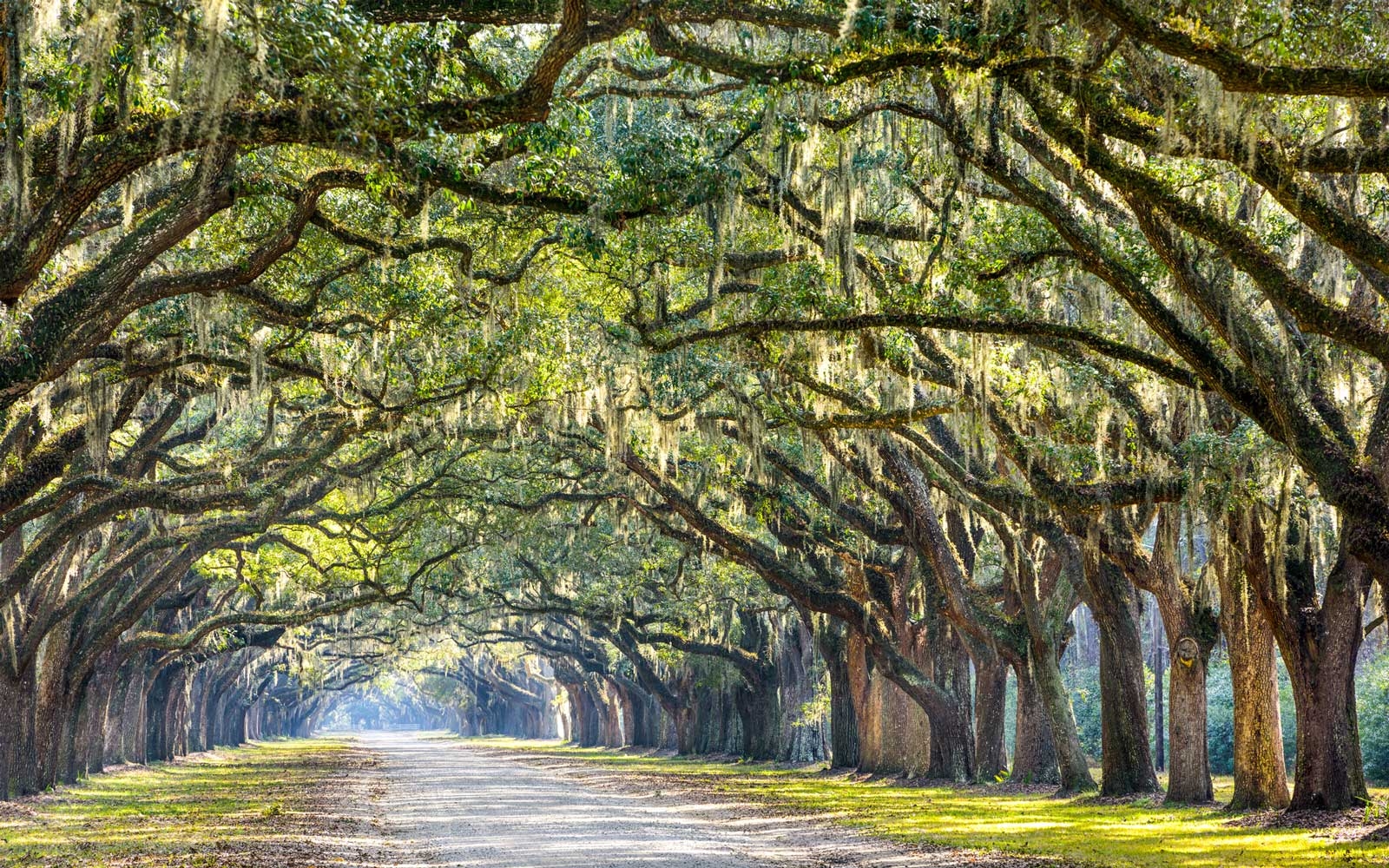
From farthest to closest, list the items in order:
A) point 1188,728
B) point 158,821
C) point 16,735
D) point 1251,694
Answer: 1. point 16,735
2. point 1188,728
3. point 158,821
4. point 1251,694

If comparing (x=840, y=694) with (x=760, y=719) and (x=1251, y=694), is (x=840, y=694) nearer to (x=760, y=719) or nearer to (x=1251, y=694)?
(x=760, y=719)

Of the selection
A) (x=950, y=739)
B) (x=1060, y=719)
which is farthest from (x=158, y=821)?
(x=950, y=739)

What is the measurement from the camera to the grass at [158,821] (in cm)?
1230

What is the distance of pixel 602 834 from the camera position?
13.7 metres

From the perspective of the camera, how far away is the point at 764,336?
13992 millimetres

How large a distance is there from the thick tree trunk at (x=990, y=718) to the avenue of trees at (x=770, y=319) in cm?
12

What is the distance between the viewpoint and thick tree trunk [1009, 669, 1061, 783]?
22828 millimetres

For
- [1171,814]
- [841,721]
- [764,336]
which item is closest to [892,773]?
[841,721]

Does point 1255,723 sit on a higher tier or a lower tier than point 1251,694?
lower

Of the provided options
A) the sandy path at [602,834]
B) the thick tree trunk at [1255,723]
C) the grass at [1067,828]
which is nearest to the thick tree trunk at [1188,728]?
the grass at [1067,828]

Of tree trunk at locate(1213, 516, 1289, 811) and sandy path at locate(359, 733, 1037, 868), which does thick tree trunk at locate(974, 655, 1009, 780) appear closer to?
sandy path at locate(359, 733, 1037, 868)

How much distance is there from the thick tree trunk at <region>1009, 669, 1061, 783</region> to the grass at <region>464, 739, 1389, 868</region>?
1393mm

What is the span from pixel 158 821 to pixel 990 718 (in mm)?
14546

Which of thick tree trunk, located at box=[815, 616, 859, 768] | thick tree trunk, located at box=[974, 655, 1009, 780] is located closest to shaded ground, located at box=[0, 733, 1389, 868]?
thick tree trunk, located at box=[974, 655, 1009, 780]
